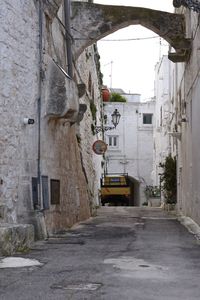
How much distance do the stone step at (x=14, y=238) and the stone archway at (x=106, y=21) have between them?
32.7ft

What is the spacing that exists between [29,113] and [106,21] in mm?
7787

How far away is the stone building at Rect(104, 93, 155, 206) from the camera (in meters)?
48.8

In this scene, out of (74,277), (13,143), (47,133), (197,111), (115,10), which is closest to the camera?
(74,277)

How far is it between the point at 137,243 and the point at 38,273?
14.6 ft

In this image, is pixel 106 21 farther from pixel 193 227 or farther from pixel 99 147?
pixel 193 227

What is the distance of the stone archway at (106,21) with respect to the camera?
740 inches

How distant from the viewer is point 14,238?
945 cm

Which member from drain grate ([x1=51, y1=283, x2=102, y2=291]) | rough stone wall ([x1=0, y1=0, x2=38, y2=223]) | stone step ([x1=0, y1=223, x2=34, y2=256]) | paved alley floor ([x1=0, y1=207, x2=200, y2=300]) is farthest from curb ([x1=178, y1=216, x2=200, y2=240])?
drain grate ([x1=51, y1=283, x2=102, y2=291])

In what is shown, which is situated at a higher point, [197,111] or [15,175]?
[197,111]

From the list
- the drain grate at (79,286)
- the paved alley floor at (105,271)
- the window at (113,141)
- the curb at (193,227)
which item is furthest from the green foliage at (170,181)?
the window at (113,141)

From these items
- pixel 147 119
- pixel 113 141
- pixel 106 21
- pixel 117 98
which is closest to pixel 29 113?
pixel 106 21

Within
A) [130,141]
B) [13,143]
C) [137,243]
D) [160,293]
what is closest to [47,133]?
[13,143]

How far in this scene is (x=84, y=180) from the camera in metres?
21.8

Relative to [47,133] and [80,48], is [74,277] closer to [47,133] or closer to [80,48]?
[47,133]
